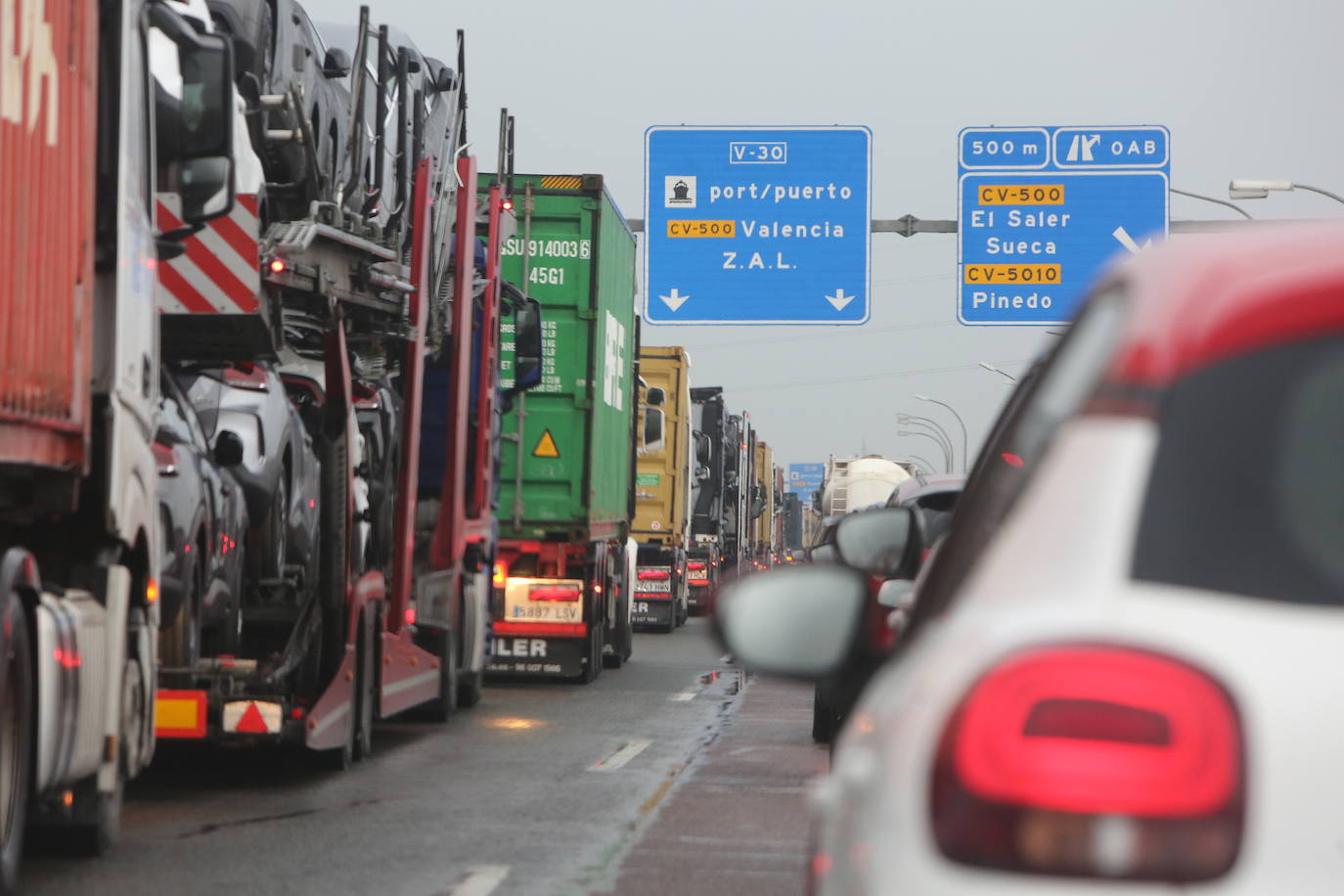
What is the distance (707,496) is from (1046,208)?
16.9m

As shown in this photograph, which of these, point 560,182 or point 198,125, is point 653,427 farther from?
point 198,125

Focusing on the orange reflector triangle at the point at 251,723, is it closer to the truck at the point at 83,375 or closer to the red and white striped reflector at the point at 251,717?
the red and white striped reflector at the point at 251,717

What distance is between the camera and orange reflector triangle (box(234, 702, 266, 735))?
10.8 m

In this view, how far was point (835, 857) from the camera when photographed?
2.65m

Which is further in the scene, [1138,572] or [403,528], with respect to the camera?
[403,528]

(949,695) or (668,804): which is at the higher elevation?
(949,695)

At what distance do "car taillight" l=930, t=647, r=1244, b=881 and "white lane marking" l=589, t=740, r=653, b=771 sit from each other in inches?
423

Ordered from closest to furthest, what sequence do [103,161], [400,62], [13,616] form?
1. [13,616]
2. [103,161]
3. [400,62]

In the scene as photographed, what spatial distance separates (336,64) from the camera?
12945 mm

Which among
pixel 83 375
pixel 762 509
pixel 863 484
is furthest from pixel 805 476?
pixel 83 375

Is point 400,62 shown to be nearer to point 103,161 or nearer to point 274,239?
point 274,239

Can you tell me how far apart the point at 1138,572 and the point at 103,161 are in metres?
6.23

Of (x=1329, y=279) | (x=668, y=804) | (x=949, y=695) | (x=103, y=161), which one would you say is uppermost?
(x=103, y=161)

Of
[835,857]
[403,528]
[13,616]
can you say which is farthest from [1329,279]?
[403,528]
